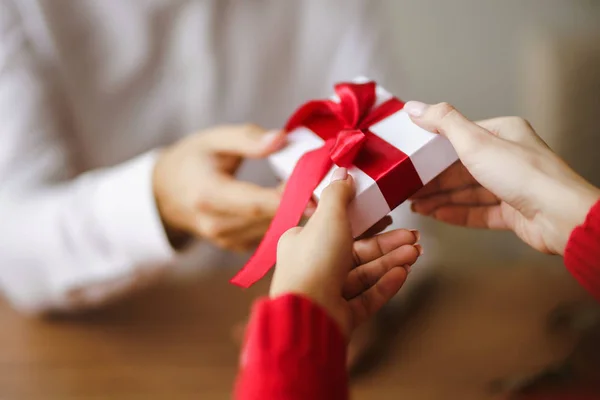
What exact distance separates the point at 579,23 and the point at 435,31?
0.61 feet

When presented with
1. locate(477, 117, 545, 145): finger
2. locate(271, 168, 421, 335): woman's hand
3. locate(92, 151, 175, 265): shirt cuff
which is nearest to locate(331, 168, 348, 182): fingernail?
locate(271, 168, 421, 335): woman's hand

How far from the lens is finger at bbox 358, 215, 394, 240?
13.3 inches

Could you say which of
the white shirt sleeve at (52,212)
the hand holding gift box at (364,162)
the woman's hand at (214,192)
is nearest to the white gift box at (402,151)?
the hand holding gift box at (364,162)

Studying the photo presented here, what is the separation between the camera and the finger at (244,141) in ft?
1.33

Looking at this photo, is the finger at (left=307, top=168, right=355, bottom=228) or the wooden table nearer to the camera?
the finger at (left=307, top=168, right=355, bottom=228)

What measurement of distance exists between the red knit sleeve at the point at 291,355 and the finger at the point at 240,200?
7.3 inches

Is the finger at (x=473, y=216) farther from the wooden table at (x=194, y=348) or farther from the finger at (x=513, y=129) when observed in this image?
the wooden table at (x=194, y=348)

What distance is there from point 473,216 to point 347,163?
14cm

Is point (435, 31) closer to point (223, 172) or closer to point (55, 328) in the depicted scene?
point (223, 172)

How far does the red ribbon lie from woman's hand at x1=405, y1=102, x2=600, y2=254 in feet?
0.10

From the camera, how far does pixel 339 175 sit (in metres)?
0.32

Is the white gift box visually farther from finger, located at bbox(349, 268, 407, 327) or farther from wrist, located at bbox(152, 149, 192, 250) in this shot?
wrist, located at bbox(152, 149, 192, 250)

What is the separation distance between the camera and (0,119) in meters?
0.53

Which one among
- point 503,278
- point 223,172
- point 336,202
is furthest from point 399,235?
point 503,278
